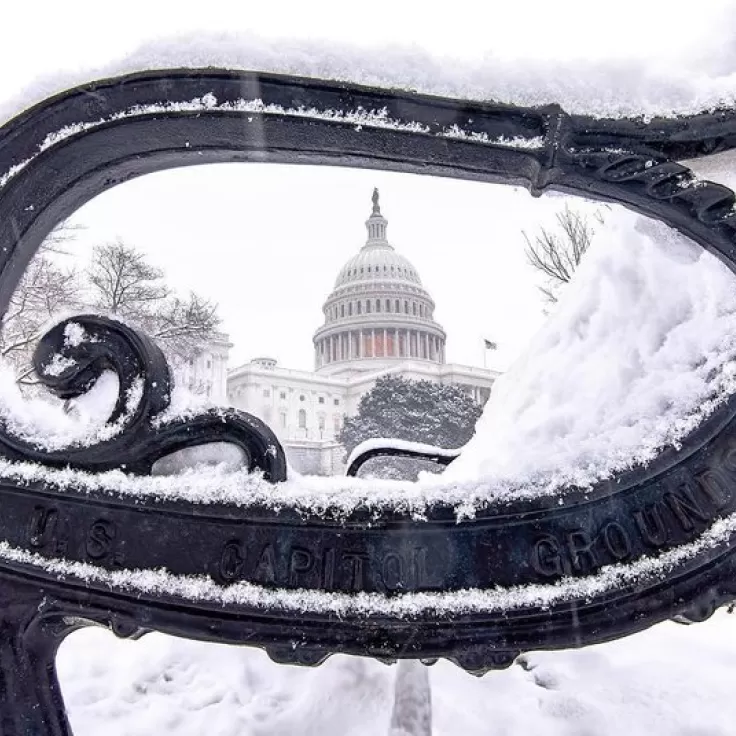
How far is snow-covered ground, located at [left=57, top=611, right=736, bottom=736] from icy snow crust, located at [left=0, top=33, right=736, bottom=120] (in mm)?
1912

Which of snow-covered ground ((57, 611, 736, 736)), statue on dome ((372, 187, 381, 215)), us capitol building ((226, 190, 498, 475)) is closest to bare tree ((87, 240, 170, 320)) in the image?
snow-covered ground ((57, 611, 736, 736))

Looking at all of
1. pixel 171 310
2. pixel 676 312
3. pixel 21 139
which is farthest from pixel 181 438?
pixel 171 310

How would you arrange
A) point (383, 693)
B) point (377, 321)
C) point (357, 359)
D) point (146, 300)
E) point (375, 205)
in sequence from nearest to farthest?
point (383, 693) < point (146, 300) < point (377, 321) < point (357, 359) < point (375, 205)

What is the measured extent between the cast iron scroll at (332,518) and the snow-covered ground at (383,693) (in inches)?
59.6

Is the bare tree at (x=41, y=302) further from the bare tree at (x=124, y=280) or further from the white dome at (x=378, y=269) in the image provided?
the white dome at (x=378, y=269)

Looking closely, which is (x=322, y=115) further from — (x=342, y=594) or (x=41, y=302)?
(x=41, y=302)

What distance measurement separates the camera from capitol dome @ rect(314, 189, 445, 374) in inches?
1817

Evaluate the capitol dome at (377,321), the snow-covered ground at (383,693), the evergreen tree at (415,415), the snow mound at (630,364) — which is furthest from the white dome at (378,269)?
the snow mound at (630,364)

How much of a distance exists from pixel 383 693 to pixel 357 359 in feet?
144

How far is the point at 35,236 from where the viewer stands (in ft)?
3.28

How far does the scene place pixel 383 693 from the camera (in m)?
2.60

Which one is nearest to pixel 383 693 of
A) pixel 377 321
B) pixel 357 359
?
pixel 377 321

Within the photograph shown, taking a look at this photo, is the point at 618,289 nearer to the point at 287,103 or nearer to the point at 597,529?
the point at 597,529

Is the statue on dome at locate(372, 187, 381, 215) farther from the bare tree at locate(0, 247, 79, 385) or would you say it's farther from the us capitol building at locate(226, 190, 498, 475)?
the bare tree at locate(0, 247, 79, 385)
